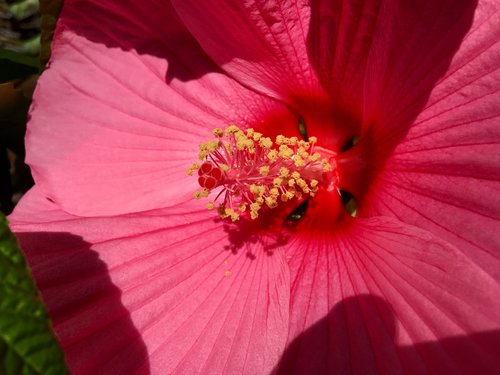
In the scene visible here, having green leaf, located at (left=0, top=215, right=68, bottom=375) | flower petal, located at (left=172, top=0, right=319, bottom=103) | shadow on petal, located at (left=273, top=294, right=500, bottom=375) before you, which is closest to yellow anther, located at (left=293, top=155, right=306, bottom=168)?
flower petal, located at (left=172, top=0, right=319, bottom=103)

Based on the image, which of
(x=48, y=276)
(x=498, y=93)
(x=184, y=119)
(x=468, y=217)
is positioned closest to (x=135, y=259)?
(x=48, y=276)

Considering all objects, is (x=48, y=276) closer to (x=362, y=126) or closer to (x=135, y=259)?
(x=135, y=259)

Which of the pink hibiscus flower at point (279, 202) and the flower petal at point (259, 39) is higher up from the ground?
the flower petal at point (259, 39)

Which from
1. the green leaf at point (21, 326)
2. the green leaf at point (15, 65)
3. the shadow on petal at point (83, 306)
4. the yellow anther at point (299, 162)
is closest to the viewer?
the green leaf at point (21, 326)

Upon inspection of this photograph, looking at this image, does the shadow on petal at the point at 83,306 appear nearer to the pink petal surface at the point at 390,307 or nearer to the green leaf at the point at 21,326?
the pink petal surface at the point at 390,307

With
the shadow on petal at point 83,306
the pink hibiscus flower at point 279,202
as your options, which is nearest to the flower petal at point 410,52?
the pink hibiscus flower at point 279,202

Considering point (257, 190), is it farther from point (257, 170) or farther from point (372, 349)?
point (372, 349)

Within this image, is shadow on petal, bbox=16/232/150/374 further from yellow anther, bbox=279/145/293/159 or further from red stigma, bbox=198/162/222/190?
yellow anther, bbox=279/145/293/159
